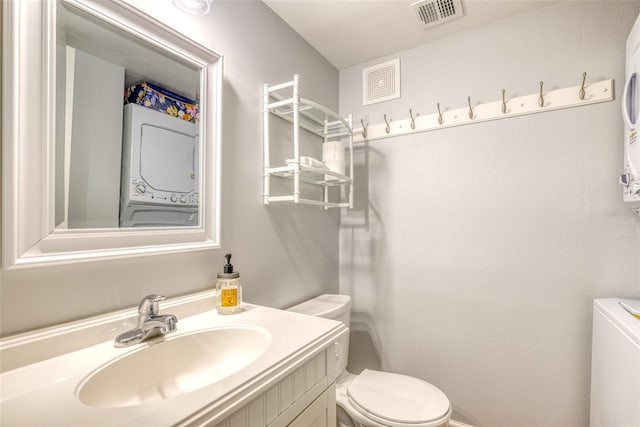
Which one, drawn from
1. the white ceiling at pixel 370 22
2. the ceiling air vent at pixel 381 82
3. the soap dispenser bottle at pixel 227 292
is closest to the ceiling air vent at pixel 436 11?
the white ceiling at pixel 370 22

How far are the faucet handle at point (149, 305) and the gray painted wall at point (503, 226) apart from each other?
1295 millimetres

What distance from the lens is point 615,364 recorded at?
102 cm

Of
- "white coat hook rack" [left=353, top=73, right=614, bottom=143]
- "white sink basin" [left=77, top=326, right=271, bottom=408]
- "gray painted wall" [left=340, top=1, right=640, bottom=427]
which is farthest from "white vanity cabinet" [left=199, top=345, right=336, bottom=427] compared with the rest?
"white coat hook rack" [left=353, top=73, right=614, bottom=143]

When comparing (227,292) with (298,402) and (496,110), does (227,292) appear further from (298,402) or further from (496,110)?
(496,110)

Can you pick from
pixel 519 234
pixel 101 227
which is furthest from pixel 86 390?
pixel 519 234

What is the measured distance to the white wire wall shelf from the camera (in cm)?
124

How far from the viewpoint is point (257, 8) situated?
134 cm

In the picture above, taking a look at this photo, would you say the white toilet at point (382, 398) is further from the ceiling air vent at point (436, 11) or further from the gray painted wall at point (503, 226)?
the ceiling air vent at point (436, 11)

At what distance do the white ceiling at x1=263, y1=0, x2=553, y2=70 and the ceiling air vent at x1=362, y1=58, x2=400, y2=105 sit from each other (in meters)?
0.08

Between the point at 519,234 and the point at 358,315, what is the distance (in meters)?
1.03

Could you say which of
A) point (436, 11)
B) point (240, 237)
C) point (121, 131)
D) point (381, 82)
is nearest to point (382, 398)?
point (240, 237)

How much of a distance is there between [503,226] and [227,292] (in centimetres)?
137

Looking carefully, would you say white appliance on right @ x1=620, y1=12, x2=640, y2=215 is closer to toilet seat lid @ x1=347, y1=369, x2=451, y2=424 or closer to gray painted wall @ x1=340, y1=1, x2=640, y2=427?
gray painted wall @ x1=340, y1=1, x2=640, y2=427

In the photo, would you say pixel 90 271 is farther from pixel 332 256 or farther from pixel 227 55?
pixel 332 256
